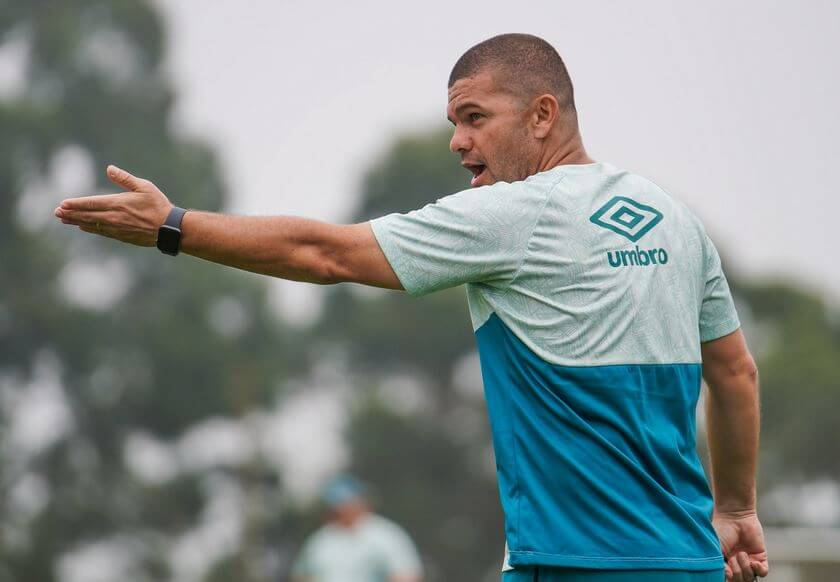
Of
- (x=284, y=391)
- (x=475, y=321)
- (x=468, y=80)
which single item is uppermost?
(x=468, y=80)

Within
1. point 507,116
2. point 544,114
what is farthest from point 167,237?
point 544,114

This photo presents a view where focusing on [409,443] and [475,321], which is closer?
[475,321]

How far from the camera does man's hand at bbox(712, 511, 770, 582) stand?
4129mm

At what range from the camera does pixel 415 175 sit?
135ft

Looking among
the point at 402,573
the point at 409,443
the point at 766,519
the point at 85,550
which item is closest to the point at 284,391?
the point at 409,443

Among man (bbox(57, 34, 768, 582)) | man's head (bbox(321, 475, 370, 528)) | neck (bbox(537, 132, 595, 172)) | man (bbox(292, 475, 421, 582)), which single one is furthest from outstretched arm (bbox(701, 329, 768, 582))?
man's head (bbox(321, 475, 370, 528))

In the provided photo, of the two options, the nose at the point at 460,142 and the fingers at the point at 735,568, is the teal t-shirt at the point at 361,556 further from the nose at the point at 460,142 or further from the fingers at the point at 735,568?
the nose at the point at 460,142

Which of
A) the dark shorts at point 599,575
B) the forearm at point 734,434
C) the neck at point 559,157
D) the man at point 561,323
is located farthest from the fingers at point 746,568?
the neck at point 559,157

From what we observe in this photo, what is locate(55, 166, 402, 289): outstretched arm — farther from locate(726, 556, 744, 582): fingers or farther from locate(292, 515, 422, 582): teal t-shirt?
locate(292, 515, 422, 582): teal t-shirt

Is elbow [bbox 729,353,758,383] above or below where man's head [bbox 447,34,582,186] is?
below

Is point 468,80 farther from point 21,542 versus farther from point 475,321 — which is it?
point 21,542

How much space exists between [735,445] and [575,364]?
75 centimetres

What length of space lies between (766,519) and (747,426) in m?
29.8

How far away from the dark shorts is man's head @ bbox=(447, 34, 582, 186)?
1.07 metres
